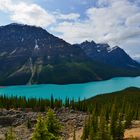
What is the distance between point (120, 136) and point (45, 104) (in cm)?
7268

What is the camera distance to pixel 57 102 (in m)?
147

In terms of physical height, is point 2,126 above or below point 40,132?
below

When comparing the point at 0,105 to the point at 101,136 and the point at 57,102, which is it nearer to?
the point at 57,102

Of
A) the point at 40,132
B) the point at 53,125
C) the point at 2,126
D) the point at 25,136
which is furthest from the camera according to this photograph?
the point at 2,126

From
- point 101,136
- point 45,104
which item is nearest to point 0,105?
point 45,104

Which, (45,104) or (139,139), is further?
(45,104)

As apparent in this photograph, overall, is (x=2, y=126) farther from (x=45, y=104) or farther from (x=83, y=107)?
(x=83, y=107)

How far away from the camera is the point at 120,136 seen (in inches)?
2928

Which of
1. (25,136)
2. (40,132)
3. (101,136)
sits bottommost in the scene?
(25,136)

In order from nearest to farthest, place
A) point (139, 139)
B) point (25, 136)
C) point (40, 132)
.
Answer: point (40, 132), point (139, 139), point (25, 136)

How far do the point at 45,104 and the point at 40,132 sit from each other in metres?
106

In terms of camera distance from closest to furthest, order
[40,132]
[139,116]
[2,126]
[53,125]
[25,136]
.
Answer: [40,132]
[53,125]
[25,136]
[2,126]
[139,116]

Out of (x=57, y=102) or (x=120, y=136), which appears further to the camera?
(x=57, y=102)

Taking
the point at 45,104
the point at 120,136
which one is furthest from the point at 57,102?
the point at 120,136
